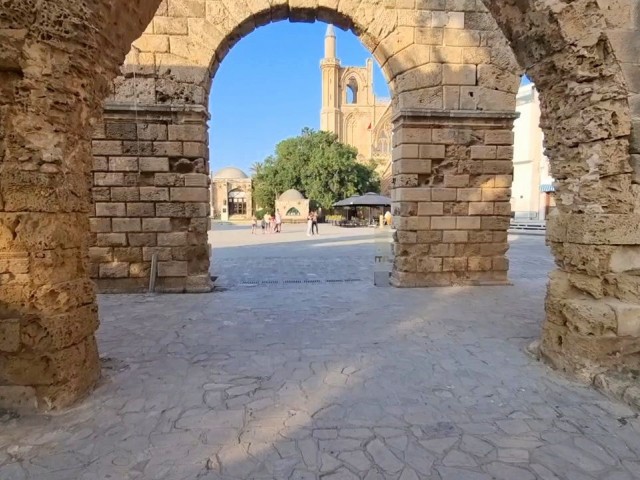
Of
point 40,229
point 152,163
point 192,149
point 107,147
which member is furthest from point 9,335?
point 107,147

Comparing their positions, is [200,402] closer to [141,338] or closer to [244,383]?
[244,383]

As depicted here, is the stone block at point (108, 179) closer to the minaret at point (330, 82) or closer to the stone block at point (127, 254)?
the stone block at point (127, 254)

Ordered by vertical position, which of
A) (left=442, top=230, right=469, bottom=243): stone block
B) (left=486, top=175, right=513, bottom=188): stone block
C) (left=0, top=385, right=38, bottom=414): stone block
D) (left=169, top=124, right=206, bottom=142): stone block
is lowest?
(left=0, top=385, right=38, bottom=414): stone block

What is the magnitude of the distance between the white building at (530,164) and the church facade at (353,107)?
103ft

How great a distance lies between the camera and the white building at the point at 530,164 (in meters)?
30.9

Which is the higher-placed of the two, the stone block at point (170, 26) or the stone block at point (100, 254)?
the stone block at point (170, 26)

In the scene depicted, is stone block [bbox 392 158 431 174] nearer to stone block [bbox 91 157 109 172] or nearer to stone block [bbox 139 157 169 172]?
stone block [bbox 139 157 169 172]

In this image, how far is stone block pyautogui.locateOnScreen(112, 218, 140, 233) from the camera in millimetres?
6746

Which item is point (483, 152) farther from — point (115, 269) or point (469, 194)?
point (115, 269)

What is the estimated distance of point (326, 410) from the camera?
278 cm

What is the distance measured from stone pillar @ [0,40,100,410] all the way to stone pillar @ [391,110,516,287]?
221 inches

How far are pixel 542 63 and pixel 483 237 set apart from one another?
455 centimetres

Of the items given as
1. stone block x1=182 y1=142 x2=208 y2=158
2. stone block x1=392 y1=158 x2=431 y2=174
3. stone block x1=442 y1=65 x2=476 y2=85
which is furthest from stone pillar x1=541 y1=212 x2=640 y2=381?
stone block x1=182 y1=142 x2=208 y2=158

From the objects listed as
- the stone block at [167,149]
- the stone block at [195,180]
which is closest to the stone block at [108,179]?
the stone block at [167,149]
